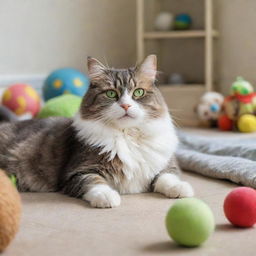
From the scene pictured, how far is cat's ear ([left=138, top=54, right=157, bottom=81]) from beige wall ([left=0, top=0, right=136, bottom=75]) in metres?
2.13

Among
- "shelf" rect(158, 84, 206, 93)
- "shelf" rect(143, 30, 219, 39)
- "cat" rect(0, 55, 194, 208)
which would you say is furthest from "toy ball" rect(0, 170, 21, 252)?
"shelf" rect(143, 30, 219, 39)

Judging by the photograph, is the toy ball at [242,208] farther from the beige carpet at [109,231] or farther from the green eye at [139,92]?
the green eye at [139,92]

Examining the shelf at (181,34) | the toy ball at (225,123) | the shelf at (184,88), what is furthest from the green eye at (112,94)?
the shelf at (181,34)

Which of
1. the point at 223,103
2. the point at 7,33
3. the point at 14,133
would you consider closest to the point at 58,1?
the point at 7,33

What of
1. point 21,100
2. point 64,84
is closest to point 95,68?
point 21,100

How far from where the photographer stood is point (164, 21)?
4.68 metres

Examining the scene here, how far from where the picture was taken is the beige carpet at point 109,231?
1.44 m

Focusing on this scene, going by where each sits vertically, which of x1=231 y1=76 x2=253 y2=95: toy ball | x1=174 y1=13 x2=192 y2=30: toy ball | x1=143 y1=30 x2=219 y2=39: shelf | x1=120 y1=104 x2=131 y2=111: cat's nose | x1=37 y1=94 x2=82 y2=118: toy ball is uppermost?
x1=174 y1=13 x2=192 y2=30: toy ball

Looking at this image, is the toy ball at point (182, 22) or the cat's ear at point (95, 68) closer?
the cat's ear at point (95, 68)

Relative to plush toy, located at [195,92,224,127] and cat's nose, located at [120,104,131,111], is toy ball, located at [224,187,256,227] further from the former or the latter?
plush toy, located at [195,92,224,127]

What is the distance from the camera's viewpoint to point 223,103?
4.02 metres

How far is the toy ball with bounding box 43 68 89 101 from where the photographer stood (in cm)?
368

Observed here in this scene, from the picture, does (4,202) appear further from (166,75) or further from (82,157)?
(166,75)

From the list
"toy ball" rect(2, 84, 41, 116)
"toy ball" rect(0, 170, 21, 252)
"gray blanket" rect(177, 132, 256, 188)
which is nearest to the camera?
"toy ball" rect(0, 170, 21, 252)
